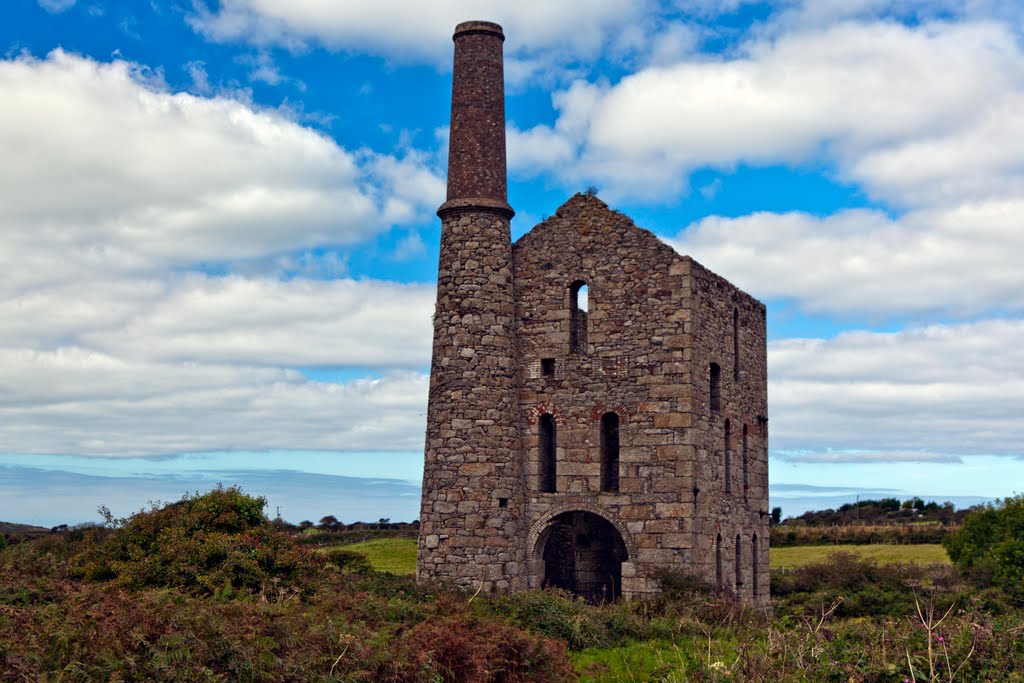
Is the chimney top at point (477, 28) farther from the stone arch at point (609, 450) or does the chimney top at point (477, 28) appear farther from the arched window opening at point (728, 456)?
the arched window opening at point (728, 456)

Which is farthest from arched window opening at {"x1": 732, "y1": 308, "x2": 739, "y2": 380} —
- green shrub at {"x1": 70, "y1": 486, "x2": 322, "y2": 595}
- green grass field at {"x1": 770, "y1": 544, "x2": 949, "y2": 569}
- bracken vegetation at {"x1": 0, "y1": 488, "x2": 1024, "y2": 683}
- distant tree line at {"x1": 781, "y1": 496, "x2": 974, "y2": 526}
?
distant tree line at {"x1": 781, "y1": 496, "x2": 974, "y2": 526}

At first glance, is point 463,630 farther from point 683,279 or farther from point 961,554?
point 961,554

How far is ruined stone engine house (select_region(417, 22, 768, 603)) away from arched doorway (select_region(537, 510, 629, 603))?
4 cm

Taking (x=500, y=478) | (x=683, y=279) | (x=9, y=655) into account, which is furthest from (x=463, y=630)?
(x=683, y=279)

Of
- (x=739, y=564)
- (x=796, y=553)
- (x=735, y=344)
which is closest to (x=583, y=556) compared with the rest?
(x=739, y=564)

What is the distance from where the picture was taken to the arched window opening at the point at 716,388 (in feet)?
87.5

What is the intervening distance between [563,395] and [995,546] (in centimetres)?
1621

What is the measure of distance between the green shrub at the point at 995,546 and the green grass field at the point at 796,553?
2733 millimetres

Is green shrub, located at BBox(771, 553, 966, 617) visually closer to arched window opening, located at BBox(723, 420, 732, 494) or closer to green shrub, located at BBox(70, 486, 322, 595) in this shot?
arched window opening, located at BBox(723, 420, 732, 494)

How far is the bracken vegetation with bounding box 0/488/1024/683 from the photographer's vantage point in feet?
38.2

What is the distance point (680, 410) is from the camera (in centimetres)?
2447

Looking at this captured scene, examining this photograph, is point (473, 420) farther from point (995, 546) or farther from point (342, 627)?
point (995, 546)

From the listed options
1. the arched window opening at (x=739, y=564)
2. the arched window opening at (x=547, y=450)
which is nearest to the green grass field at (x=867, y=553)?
the arched window opening at (x=739, y=564)

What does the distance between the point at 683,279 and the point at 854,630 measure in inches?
469
